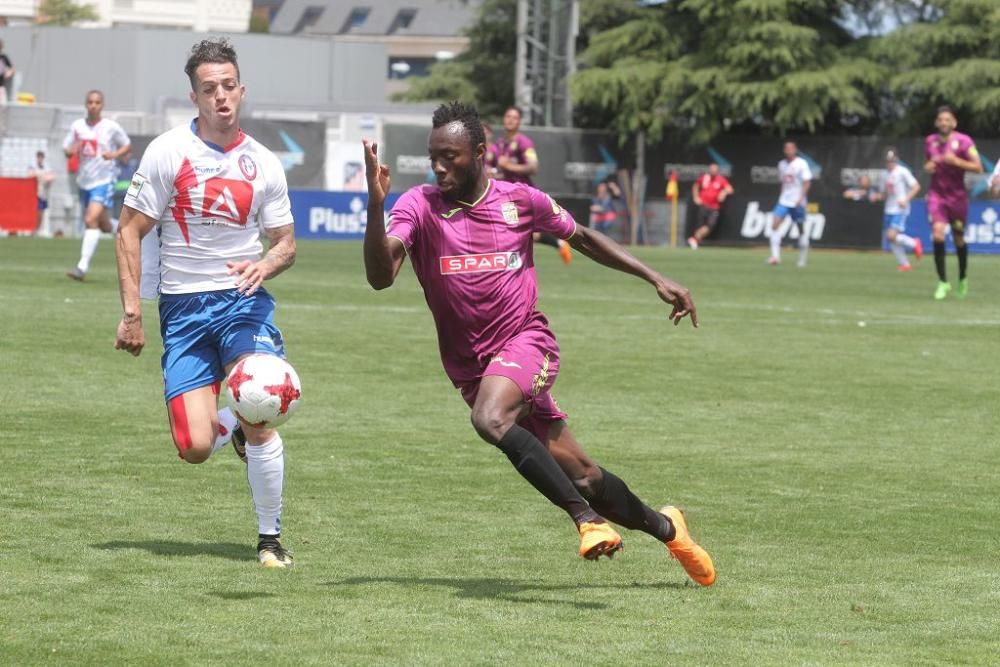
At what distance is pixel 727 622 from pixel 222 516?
2.88 m

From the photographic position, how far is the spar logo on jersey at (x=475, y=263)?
23.2ft

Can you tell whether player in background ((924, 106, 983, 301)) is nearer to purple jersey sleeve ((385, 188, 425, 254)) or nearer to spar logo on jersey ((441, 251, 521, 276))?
spar logo on jersey ((441, 251, 521, 276))

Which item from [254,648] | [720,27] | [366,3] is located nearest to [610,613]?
[254,648]

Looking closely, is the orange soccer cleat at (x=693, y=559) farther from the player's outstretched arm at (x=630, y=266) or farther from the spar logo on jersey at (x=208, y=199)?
the spar logo on jersey at (x=208, y=199)

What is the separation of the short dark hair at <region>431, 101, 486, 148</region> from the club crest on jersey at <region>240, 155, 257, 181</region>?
3.32ft

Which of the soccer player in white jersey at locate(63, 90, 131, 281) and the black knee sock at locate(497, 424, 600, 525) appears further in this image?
the soccer player in white jersey at locate(63, 90, 131, 281)

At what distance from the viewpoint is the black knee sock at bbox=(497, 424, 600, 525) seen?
264 inches

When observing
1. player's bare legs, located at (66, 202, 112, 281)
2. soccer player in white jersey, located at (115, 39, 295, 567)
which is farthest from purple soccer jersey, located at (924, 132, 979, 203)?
soccer player in white jersey, located at (115, 39, 295, 567)

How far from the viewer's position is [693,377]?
14656 mm

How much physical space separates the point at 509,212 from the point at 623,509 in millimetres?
1219

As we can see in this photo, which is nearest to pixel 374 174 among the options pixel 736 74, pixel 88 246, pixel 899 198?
→ pixel 88 246

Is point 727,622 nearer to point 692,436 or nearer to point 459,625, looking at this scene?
point 459,625

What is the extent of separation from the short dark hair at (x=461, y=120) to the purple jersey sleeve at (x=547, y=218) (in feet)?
1.20

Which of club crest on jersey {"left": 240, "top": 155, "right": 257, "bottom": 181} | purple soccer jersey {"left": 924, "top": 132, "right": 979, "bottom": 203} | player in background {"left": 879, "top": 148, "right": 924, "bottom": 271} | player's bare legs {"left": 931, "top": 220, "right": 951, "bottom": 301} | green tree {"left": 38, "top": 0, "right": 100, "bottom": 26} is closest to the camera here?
club crest on jersey {"left": 240, "top": 155, "right": 257, "bottom": 181}
